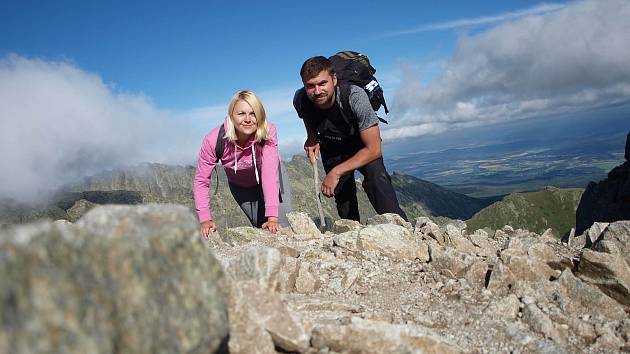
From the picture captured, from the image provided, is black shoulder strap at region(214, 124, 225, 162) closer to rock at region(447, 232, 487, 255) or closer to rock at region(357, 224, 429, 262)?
rock at region(357, 224, 429, 262)

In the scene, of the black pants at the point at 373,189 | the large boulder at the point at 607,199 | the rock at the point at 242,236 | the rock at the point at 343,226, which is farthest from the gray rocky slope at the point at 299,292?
the large boulder at the point at 607,199

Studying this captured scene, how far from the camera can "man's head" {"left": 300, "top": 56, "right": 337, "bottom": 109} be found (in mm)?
11508

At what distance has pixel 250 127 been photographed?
36.7ft

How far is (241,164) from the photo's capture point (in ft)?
39.8

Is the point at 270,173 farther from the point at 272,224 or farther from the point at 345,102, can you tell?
the point at 345,102

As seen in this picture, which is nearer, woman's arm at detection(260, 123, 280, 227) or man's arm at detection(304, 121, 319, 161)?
woman's arm at detection(260, 123, 280, 227)

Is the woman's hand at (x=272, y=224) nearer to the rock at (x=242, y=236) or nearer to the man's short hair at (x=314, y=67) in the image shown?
the rock at (x=242, y=236)

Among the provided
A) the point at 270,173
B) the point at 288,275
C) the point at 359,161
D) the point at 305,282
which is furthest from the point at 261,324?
the point at 359,161

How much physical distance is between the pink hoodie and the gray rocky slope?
4.00 feet

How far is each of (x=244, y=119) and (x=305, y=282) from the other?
5015 millimetres

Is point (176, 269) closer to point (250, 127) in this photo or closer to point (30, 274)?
point (30, 274)

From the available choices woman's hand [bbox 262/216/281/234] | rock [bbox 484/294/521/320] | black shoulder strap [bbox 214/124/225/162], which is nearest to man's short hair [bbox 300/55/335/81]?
black shoulder strap [bbox 214/124/225/162]

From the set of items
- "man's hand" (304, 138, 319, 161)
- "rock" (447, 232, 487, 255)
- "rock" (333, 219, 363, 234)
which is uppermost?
"man's hand" (304, 138, 319, 161)

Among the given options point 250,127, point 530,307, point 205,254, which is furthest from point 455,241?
point 205,254
